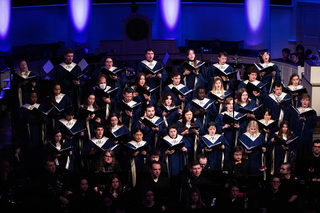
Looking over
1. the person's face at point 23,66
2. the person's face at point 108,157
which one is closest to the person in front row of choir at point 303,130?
the person's face at point 108,157

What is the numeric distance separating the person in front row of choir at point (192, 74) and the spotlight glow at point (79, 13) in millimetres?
6607

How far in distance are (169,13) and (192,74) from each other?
6.33m

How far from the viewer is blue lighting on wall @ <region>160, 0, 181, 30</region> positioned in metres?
15.5

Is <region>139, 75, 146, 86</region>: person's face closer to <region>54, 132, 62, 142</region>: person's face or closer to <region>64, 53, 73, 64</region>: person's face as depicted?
<region>64, 53, 73, 64</region>: person's face

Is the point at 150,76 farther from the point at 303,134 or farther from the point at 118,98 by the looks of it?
the point at 303,134

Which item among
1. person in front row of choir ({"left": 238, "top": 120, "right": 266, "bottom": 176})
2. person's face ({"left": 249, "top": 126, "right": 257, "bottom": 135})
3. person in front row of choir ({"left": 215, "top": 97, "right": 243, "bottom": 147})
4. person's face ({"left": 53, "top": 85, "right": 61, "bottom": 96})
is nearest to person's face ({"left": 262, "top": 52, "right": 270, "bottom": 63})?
person in front row of choir ({"left": 215, "top": 97, "right": 243, "bottom": 147})

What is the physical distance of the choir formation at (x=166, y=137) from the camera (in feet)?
22.6

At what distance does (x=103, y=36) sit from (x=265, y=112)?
9996 mm

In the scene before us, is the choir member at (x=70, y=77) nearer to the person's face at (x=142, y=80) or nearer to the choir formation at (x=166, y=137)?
the choir formation at (x=166, y=137)

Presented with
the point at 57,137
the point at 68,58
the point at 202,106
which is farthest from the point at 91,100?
the point at 202,106

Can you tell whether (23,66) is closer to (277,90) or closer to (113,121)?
(113,121)

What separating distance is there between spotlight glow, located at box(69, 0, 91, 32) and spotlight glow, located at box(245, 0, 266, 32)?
14.9ft

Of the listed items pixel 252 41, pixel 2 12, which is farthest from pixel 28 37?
pixel 252 41

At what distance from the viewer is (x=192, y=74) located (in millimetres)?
9562
